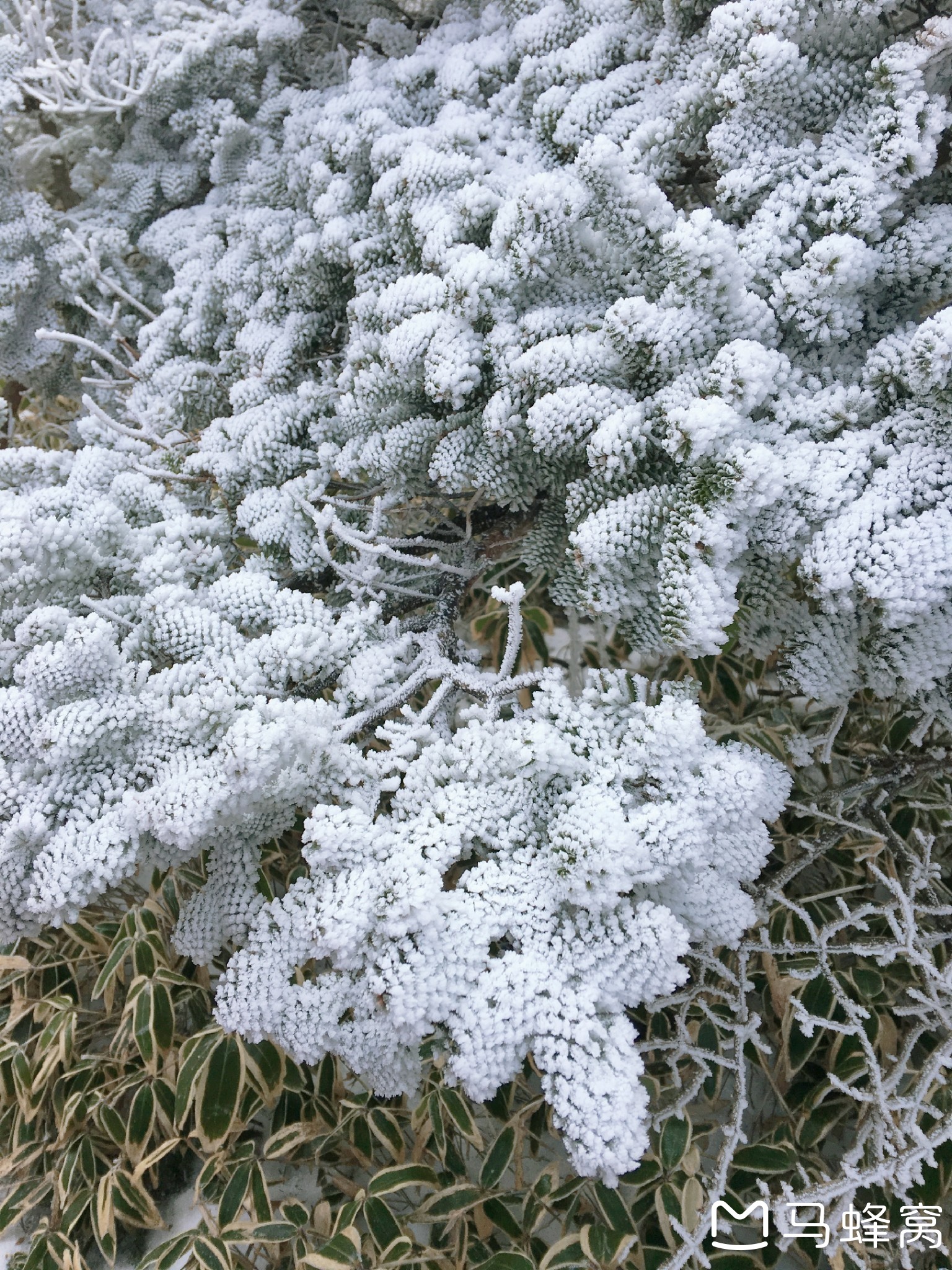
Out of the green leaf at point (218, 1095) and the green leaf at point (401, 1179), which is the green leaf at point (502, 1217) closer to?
the green leaf at point (401, 1179)

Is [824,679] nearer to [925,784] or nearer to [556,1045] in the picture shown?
[556,1045]

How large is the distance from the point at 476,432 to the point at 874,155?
0.45 metres

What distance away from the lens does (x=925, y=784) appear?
3.99 feet

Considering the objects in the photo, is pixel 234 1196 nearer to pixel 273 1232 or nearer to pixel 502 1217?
pixel 273 1232

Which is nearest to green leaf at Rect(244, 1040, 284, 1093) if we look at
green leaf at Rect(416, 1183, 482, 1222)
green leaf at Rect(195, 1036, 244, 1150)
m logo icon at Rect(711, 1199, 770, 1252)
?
green leaf at Rect(195, 1036, 244, 1150)

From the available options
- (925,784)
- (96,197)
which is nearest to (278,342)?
(96,197)

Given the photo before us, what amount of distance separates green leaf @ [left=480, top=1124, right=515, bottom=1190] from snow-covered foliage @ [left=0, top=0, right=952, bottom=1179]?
265mm

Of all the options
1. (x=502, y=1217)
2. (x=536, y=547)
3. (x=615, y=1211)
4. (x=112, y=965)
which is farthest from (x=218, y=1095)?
(x=536, y=547)

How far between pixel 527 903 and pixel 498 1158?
1.36ft

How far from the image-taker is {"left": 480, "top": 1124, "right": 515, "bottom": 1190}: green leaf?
2.99 ft

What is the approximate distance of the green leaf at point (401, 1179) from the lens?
90 cm

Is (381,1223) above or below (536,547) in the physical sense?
below

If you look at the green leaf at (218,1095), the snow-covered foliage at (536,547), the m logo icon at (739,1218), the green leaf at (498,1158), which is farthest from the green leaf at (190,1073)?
the m logo icon at (739,1218)

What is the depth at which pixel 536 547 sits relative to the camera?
953 mm
